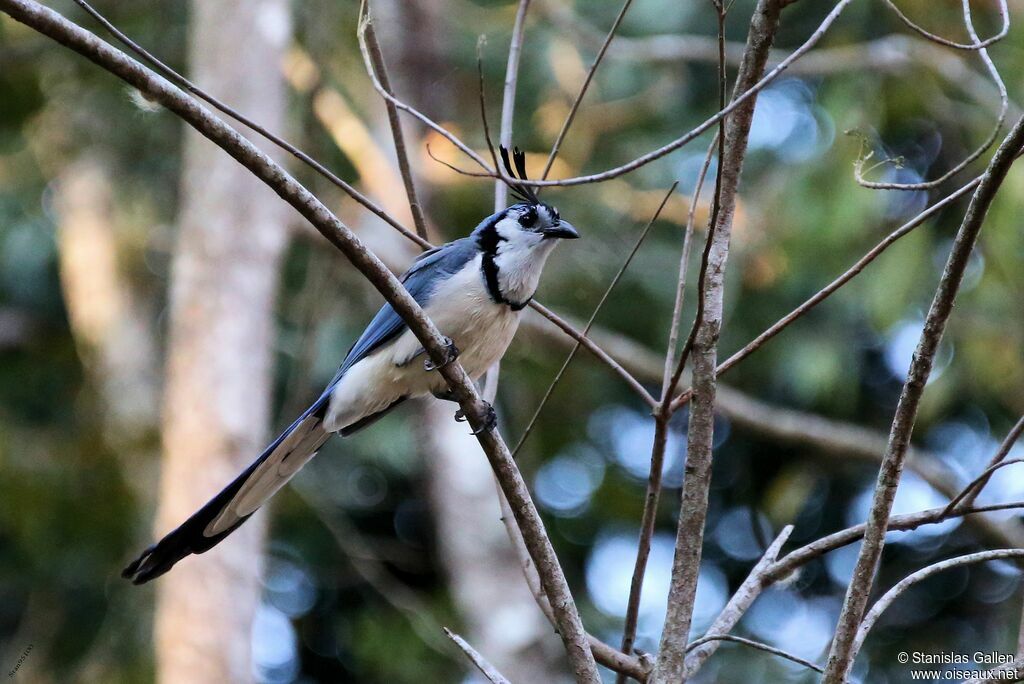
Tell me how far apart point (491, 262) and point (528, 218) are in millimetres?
194

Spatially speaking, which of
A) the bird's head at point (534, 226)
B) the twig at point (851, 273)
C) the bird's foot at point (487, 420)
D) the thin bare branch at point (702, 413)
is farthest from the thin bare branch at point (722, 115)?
the bird's head at point (534, 226)

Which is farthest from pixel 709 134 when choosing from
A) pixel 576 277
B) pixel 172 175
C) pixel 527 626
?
pixel 172 175

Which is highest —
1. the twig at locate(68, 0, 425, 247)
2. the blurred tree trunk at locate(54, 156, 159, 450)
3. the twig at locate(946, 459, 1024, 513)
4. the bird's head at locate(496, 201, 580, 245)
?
the blurred tree trunk at locate(54, 156, 159, 450)

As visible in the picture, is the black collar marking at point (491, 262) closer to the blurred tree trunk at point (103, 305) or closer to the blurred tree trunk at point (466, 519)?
the blurred tree trunk at point (466, 519)

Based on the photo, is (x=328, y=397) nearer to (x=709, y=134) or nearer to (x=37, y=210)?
(x=709, y=134)

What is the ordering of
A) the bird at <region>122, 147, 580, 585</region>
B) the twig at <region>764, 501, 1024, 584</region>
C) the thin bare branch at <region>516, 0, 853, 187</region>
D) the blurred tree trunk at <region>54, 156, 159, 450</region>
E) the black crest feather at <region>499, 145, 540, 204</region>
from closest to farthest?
the thin bare branch at <region>516, 0, 853, 187</region>, the twig at <region>764, 501, 1024, 584</region>, the black crest feather at <region>499, 145, 540, 204</region>, the bird at <region>122, 147, 580, 585</region>, the blurred tree trunk at <region>54, 156, 159, 450</region>

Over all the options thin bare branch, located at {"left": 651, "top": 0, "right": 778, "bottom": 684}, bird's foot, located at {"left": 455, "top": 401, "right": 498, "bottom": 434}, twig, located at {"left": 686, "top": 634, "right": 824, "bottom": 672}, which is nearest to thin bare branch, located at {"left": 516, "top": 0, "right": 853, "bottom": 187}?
thin bare branch, located at {"left": 651, "top": 0, "right": 778, "bottom": 684}

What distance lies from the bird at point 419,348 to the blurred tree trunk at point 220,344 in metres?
1.61

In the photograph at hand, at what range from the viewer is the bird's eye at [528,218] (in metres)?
3.48

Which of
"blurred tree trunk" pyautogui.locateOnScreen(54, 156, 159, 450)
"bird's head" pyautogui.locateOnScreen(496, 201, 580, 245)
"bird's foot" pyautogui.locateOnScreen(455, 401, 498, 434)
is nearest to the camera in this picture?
"bird's foot" pyautogui.locateOnScreen(455, 401, 498, 434)

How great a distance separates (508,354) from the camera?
6.65 metres

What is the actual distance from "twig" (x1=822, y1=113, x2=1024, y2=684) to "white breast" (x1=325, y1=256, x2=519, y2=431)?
140cm

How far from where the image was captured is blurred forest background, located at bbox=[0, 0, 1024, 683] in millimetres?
5949

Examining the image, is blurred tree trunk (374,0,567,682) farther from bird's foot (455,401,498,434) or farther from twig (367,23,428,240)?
bird's foot (455,401,498,434)
